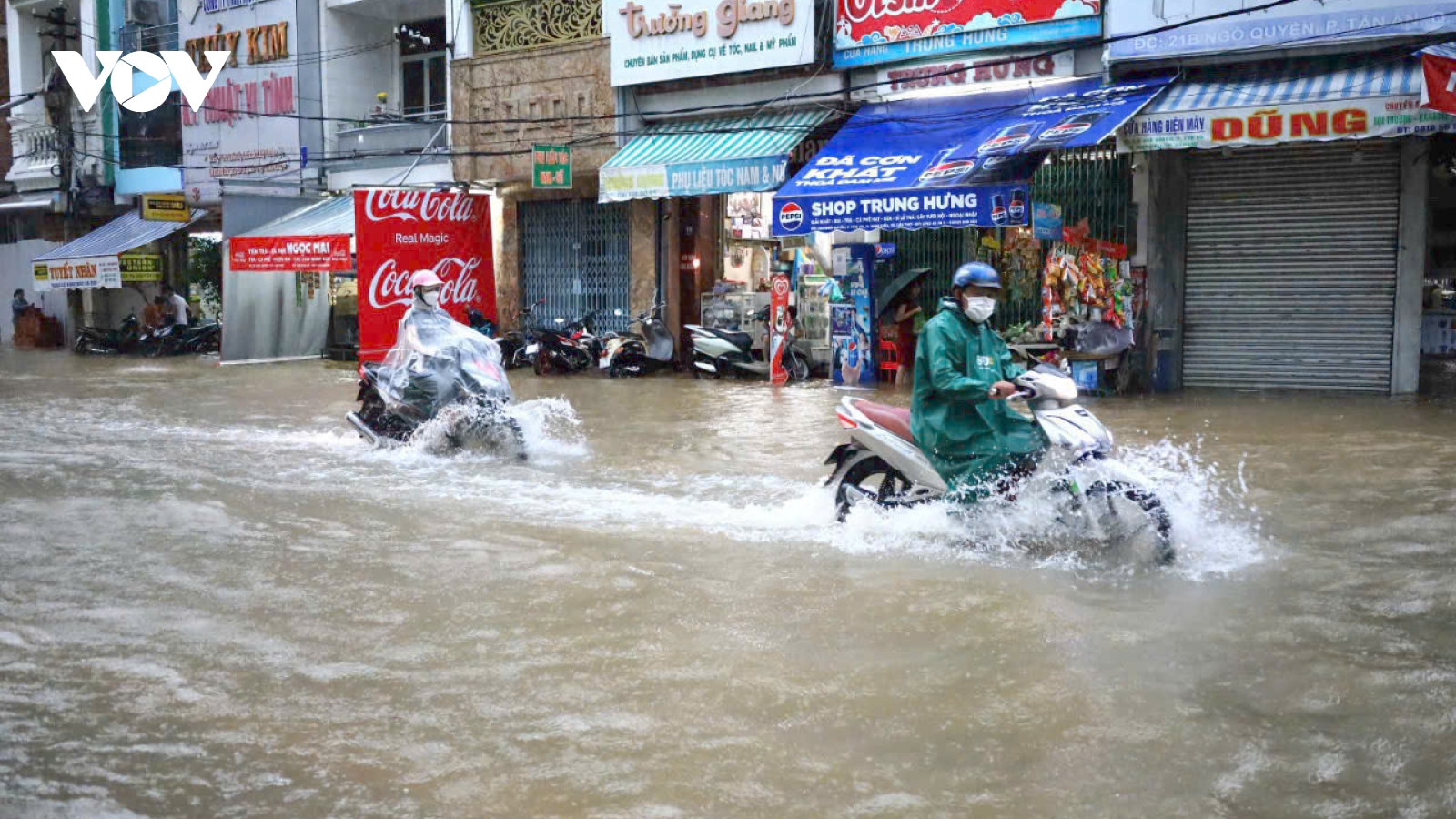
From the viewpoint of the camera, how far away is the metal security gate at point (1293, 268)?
13.7m

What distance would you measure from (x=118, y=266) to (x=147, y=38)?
5041 mm

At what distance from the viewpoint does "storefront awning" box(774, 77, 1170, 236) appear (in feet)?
44.4

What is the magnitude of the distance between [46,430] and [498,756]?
10.1 metres

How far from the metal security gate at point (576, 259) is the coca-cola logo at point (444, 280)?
81cm

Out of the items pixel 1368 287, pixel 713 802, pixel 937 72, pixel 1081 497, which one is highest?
pixel 937 72

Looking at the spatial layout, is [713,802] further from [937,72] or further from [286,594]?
[937,72]

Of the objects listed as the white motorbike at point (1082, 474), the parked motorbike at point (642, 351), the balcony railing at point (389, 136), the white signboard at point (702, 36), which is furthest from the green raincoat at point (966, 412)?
the balcony railing at point (389, 136)

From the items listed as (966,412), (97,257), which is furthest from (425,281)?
(97,257)

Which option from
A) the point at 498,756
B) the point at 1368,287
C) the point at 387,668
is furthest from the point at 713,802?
the point at 1368,287

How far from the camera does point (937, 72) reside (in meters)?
15.6

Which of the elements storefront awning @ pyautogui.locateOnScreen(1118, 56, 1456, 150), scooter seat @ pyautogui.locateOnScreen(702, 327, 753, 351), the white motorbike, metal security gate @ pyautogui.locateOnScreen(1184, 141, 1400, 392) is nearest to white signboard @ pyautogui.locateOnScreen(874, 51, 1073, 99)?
storefront awning @ pyautogui.locateOnScreen(1118, 56, 1456, 150)

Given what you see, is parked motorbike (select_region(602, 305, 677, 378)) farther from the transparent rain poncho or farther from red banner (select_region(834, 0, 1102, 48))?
the transparent rain poncho

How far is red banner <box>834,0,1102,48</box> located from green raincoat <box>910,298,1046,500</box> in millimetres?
9190

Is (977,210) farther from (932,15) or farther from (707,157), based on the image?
(707,157)
